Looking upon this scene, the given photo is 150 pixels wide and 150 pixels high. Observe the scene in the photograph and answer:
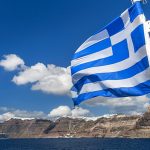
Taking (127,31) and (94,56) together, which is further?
(94,56)

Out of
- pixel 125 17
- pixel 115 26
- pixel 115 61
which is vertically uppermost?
pixel 125 17

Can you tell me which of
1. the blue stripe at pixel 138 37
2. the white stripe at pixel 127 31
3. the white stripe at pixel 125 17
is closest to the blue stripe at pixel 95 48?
the white stripe at pixel 127 31

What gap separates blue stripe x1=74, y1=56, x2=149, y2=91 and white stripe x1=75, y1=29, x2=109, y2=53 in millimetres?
1307

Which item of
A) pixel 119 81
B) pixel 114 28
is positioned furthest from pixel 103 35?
pixel 119 81

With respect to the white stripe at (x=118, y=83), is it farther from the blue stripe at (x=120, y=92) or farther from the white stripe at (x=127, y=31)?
the white stripe at (x=127, y=31)

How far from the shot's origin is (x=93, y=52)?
59.3 feet

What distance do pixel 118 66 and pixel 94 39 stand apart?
1.88 m

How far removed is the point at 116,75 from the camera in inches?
672

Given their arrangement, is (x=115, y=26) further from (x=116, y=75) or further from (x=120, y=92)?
(x=120, y=92)

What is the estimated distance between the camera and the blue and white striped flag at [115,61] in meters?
15.7

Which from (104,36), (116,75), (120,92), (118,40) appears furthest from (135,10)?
(120,92)

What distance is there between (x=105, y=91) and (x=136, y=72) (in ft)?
6.07

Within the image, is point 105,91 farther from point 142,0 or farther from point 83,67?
point 142,0

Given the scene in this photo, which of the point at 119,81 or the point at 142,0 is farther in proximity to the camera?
the point at 119,81
